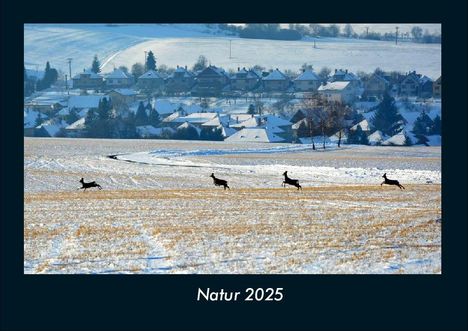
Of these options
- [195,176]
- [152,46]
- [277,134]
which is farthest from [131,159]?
[152,46]

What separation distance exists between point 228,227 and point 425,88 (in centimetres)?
12404

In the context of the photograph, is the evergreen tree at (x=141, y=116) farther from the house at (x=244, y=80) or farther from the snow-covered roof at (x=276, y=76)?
the snow-covered roof at (x=276, y=76)

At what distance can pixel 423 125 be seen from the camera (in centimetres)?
10800

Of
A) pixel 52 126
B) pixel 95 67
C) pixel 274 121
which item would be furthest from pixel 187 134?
pixel 95 67

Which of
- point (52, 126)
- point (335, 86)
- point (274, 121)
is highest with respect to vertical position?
point (335, 86)

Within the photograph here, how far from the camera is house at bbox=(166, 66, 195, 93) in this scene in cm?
16812

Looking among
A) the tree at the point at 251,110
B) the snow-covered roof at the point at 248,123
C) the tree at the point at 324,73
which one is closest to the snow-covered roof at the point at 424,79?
the tree at the point at 324,73

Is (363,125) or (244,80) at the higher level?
(244,80)

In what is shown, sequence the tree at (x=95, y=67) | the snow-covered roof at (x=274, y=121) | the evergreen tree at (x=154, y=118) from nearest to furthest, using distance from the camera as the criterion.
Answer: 1. the snow-covered roof at (x=274, y=121)
2. the evergreen tree at (x=154, y=118)
3. the tree at (x=95, y=67)

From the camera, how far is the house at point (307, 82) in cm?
16288

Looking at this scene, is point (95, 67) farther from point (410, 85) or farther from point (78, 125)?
point (410, 85)

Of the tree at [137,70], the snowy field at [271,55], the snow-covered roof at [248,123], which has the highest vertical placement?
the snowy field at [271,55]

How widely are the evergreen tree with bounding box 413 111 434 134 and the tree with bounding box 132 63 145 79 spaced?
81062 mm

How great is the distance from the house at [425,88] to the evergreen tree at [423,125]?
30.2 m
